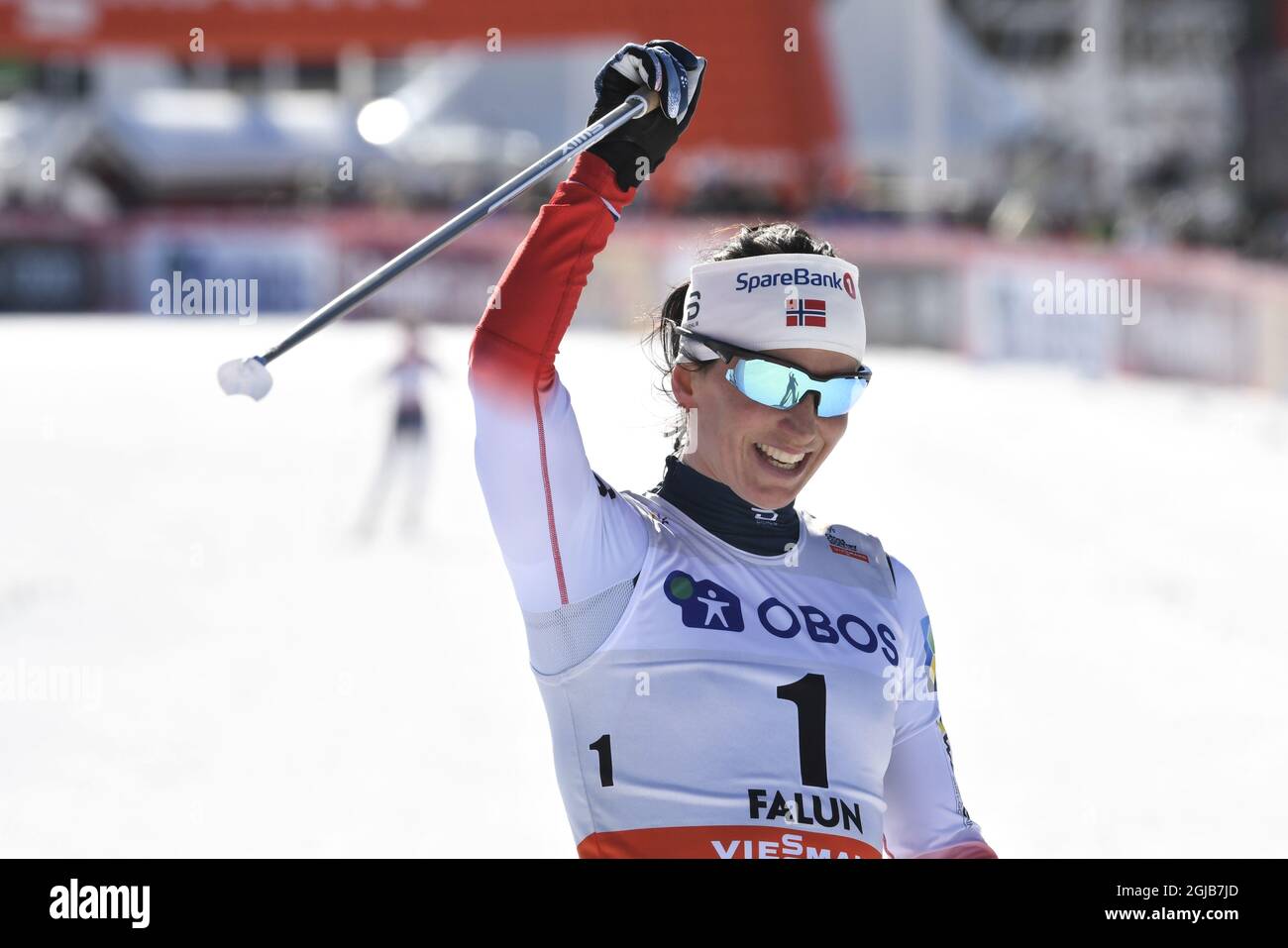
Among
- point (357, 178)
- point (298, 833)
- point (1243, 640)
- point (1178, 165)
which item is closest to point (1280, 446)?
point (1243, 640)

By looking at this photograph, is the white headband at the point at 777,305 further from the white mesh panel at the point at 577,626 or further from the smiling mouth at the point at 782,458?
the white mesh panel at the point at 577,626

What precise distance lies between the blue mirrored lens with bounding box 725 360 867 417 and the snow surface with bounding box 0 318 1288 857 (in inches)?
111

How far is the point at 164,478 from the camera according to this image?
15.8 meters

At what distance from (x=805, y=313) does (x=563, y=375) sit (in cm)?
1809

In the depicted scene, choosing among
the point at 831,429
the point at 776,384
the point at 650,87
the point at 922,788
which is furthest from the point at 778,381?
the point at 922,788

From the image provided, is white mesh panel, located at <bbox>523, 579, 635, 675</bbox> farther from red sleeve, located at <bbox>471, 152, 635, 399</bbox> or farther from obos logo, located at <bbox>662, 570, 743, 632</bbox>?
red sleeve, located at <bbox>471, 152, 635, 399</bbox>

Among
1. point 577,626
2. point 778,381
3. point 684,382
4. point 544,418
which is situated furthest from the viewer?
point 684,382

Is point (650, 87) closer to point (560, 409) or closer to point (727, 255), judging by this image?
point (727, 255)

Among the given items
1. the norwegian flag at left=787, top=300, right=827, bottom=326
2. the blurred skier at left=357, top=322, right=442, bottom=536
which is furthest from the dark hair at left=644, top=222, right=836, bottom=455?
the blurred skier at left=357, top=322, right=442, bottom=536

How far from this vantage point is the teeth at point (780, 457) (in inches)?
114

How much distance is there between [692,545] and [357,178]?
29581 millimetres

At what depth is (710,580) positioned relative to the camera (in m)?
2.86

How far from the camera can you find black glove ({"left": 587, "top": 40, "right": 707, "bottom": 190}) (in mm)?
2760

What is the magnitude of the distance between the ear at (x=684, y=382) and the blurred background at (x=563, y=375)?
31 centimetres
